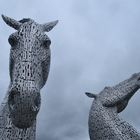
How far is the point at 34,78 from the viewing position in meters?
2.06

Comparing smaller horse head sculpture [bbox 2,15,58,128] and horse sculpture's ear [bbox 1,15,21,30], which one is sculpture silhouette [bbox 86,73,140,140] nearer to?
smaller horse head sculpture [bbox 2,15,58,128]

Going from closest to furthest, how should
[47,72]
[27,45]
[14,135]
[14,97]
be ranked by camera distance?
1. [14,97]
2. [27,45]
3. [47,72]
4. [14,135]

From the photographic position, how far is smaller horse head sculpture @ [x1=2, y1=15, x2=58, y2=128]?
6.15 feet

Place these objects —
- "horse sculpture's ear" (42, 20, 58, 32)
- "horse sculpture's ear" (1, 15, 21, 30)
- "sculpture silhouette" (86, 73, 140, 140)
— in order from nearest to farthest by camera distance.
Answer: "horse sculpture's ear" (1, 15, 21, 30) < "horse sculpture's ear" (42, 20, 58, 32) < "sculpture silhouette" (86, 73, 140, 140)

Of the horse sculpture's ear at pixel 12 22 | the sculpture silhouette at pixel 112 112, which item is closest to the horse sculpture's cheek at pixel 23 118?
the horse sculpture's ear at pixel 12 22

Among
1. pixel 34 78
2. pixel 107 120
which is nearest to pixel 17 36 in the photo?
pixel 34 78

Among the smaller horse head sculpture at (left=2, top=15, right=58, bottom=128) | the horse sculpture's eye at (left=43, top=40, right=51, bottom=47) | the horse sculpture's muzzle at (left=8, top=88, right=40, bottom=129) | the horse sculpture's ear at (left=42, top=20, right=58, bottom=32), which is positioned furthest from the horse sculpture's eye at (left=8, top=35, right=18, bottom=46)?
the horse sculpture's muzzle at (left=8, top=88, right=40, bottom=129)

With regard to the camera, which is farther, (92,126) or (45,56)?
(92,126)

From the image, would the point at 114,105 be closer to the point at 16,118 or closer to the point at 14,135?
the point at 14,135

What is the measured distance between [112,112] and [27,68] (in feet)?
12.8

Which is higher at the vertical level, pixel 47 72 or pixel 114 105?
pixel 114 105

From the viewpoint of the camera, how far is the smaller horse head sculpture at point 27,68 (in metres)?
1.87

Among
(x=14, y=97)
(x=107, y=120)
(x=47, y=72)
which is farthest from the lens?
(x=107, y=120)

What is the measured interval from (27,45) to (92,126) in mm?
3664
